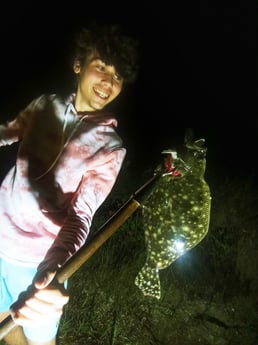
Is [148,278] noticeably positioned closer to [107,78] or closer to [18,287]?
[18,287]

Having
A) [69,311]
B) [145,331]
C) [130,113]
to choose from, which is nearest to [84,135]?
[69,311]

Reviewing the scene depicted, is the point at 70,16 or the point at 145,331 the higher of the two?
the point at 70,16

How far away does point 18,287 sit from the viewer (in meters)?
2.00

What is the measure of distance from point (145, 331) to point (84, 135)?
231cm

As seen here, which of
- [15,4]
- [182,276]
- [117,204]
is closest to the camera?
[182,276]

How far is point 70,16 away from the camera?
8547mm

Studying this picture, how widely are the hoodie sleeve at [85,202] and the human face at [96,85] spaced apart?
0.77 ft

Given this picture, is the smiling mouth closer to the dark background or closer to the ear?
the ear

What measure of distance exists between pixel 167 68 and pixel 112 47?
7990 millimetres

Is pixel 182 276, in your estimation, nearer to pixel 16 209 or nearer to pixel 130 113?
pixel 16 209

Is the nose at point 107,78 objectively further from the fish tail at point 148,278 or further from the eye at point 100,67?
A: the fish tail at point 148,278

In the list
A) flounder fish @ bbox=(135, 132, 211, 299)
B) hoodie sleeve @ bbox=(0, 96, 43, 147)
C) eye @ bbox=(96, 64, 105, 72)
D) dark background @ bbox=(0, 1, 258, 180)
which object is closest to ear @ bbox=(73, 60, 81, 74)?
eye @ bbox=(96, 64, 105, 72)

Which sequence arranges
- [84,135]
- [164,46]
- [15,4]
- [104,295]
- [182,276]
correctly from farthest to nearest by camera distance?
[164,46] < [15,4] < [182,276] < [104,295] < [84,135]

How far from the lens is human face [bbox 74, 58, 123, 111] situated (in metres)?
1.84
